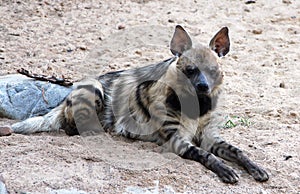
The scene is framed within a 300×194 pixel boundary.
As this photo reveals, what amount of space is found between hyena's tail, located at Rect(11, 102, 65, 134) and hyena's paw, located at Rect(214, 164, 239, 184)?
4.68 ft

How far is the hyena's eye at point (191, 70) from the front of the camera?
4.37 m

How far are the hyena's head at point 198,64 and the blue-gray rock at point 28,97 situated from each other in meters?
1.19

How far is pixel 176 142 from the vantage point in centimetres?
433

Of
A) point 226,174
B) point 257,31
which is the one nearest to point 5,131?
point 226,174

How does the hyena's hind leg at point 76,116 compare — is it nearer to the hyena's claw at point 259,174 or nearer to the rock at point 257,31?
the hyena's claw at point 259,174

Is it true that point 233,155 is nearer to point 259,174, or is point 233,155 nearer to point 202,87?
point 259,174

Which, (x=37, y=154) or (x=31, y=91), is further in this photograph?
(x=31, y=91)

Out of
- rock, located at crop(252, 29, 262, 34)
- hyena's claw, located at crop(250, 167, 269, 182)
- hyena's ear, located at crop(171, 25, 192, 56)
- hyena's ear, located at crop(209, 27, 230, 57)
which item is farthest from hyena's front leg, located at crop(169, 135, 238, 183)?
rock, located at crop(252, 29, 262, 34)

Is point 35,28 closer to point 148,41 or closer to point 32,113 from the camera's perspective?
point 148,41

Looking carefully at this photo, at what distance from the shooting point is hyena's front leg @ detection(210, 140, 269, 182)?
3947mm

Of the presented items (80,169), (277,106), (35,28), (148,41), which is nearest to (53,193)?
(80,169)

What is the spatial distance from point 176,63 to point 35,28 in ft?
10.0

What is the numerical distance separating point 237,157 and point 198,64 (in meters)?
0.73

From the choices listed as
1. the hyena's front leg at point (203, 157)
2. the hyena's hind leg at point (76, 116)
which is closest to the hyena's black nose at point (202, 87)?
the hyena's front leg at point (203, 157)
